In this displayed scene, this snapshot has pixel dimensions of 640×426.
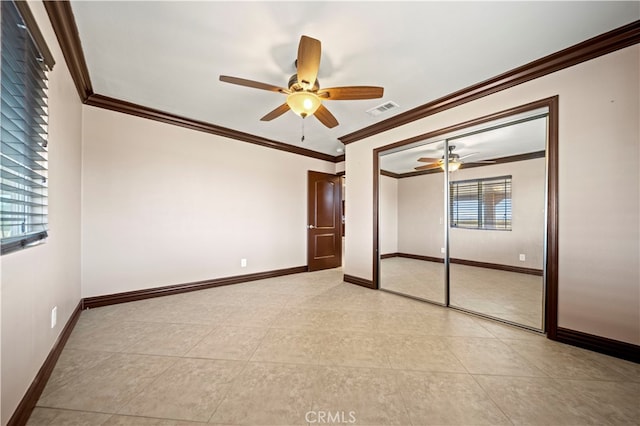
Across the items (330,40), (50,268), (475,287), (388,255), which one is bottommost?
(475,287)

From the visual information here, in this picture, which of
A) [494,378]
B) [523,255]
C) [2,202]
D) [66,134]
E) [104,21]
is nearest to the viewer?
[2,202]

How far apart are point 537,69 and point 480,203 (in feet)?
5.26

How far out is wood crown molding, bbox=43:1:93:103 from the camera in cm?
169

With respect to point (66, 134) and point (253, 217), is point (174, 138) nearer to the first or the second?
point (66, 134)

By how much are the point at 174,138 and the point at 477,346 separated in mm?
4489

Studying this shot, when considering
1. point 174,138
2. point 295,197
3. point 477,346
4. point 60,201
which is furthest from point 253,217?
point 477,346

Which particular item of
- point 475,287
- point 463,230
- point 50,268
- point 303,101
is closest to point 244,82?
point 303,101

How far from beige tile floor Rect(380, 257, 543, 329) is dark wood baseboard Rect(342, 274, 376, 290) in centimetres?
17

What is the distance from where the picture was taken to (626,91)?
1924 mm

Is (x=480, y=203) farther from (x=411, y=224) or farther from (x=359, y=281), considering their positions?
(x=359, y=281)

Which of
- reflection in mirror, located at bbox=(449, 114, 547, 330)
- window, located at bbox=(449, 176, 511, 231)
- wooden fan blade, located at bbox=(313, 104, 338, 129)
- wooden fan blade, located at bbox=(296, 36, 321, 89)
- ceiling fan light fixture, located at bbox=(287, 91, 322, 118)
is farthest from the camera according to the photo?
window, located at bbox=(449, 176, 511, 231)

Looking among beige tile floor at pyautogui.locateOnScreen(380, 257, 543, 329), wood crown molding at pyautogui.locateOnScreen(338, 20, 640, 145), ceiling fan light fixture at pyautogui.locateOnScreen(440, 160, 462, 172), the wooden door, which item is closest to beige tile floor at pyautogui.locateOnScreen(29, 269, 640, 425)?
beige tile floor at pyautogui.locateOnScreen(380, 257, 543, 329)

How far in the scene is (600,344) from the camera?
1.99 m

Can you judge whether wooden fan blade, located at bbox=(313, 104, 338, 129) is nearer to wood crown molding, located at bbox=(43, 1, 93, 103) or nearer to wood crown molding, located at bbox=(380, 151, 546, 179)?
wood crown molding, located at bbox=(380, 151, 546, 179)
